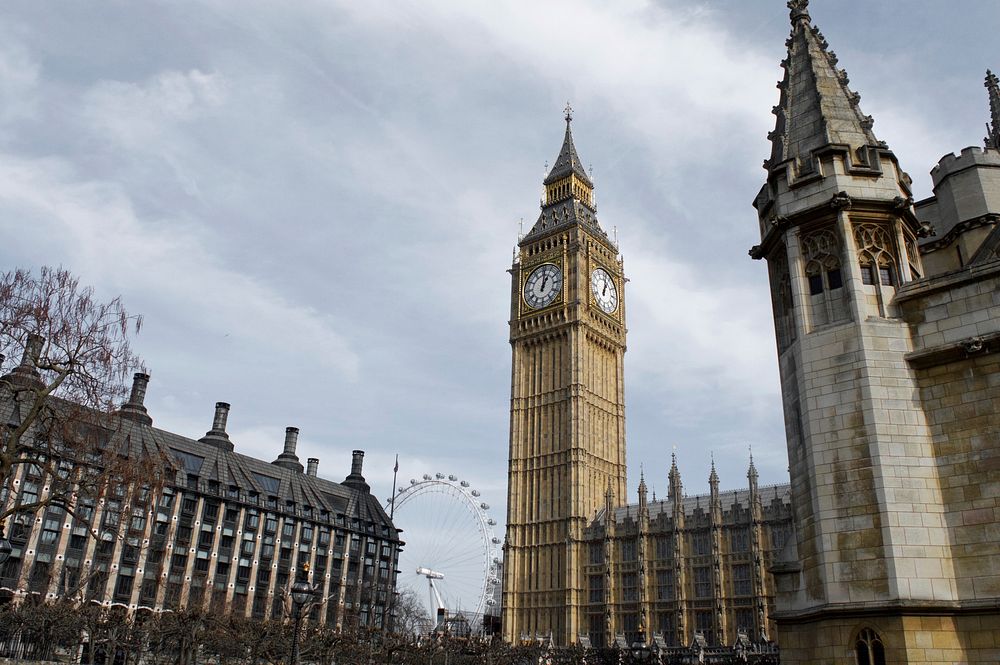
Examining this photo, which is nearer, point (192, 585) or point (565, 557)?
point (192, 585)

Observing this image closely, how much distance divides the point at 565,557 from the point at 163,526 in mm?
40585

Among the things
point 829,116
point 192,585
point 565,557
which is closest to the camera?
point 829,116

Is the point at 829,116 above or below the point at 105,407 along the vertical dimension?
above

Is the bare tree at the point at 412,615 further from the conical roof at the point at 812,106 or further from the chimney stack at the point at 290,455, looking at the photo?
the conical roof at the point at 812,106

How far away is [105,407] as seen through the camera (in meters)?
19.7

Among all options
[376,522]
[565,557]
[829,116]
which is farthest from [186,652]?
[376,522]

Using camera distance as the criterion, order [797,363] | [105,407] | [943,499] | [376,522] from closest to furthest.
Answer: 1. [943,499]
2. [797,363]
3. [105,407]
4. [376,522]

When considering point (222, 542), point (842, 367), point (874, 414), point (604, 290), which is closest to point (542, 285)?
point (604, 290)

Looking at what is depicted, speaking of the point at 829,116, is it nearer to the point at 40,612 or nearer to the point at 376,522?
the point at 40,612

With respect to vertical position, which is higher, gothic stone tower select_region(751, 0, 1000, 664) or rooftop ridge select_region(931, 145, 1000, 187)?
rooftop ridge select_region(931, 145, 1000, 187)

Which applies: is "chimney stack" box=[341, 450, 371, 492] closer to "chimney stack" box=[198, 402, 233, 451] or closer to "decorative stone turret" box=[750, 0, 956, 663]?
"chimney stack" box=[198, 402, 233, 451]

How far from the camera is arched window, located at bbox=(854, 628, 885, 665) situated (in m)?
12.7

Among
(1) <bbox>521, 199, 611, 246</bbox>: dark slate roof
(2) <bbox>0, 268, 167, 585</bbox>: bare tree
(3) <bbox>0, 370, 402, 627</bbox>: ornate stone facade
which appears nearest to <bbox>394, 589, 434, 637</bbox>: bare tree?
(3) <bbox>0, 370, 402, 627</bbox>: ornate stone facade

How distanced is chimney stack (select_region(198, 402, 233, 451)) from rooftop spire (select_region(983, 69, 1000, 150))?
81048mm
